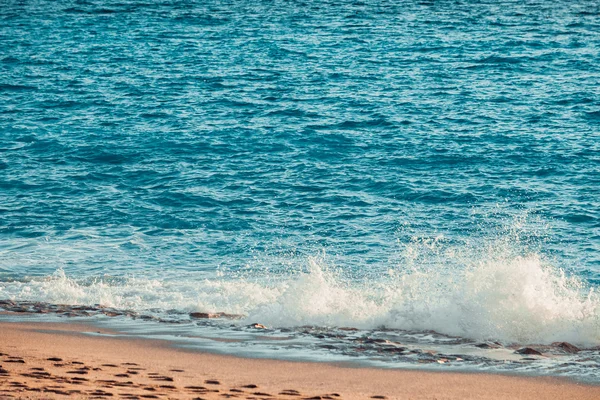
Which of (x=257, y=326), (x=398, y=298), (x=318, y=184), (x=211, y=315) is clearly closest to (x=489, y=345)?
(x=398, y=298)

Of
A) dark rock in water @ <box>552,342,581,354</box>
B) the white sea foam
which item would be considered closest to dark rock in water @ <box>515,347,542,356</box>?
dark rock in water @ <box>552,342,581,354</box>

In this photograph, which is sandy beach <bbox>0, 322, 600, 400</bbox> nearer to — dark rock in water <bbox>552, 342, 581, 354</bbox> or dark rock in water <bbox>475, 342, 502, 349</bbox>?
dark rock in water <bbox>475, 342, 502, 349</bbox>

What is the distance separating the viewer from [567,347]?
12.0m

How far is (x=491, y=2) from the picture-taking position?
45812mm

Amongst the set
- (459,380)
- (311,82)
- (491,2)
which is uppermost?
(491,2)

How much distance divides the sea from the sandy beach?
0.62 m

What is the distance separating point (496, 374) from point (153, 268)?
8.82 m

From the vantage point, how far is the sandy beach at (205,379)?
28.5ft

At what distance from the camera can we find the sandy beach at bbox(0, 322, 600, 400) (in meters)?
8.67

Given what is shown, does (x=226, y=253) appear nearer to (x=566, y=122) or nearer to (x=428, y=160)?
(x=428, y=160)

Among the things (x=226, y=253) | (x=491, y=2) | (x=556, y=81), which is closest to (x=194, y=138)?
(x=226, y=253)

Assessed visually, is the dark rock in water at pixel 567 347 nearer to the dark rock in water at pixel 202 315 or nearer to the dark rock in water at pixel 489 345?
the dark rock in water at pixel 489 345

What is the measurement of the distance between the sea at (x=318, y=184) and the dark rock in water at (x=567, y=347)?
0.04 meters

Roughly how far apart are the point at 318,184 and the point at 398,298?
9.11m
